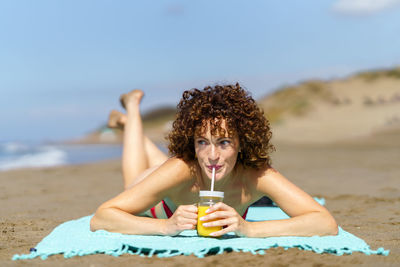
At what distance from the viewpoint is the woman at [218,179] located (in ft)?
10.0

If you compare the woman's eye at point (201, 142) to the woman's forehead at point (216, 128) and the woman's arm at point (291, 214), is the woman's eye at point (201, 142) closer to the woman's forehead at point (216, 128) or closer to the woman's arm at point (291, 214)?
the woman's forehead at point (216, 128)

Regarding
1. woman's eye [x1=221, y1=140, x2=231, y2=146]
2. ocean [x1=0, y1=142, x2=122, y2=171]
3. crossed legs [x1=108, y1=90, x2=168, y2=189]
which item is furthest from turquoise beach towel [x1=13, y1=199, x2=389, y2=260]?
ocean [x1=0, y1=142, x2=122, y2=171]

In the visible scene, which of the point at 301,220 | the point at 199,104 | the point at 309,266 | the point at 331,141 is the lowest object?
the point at 309,266

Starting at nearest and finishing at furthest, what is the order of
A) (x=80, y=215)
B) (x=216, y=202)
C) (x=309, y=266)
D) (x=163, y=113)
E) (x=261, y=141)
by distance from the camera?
(x=309, y=266) < (x=216, y=202) < (x=261, y=141) < (x=80, y=215) < (x=163, y=113)

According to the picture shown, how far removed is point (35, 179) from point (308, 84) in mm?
23799

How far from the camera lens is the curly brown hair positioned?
10.1ft

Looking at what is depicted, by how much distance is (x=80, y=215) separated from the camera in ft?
15.9

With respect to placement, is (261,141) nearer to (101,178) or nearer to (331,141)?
(101,178)

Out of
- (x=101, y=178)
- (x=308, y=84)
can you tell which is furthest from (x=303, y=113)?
(x=101, y=178)

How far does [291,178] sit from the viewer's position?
799 cm

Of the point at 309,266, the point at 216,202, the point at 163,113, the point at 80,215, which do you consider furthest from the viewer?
the point at 163,113

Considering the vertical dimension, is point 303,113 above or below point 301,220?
above

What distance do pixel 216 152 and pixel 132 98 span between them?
282 cm

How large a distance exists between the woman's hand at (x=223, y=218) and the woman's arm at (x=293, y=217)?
21 centimetres
